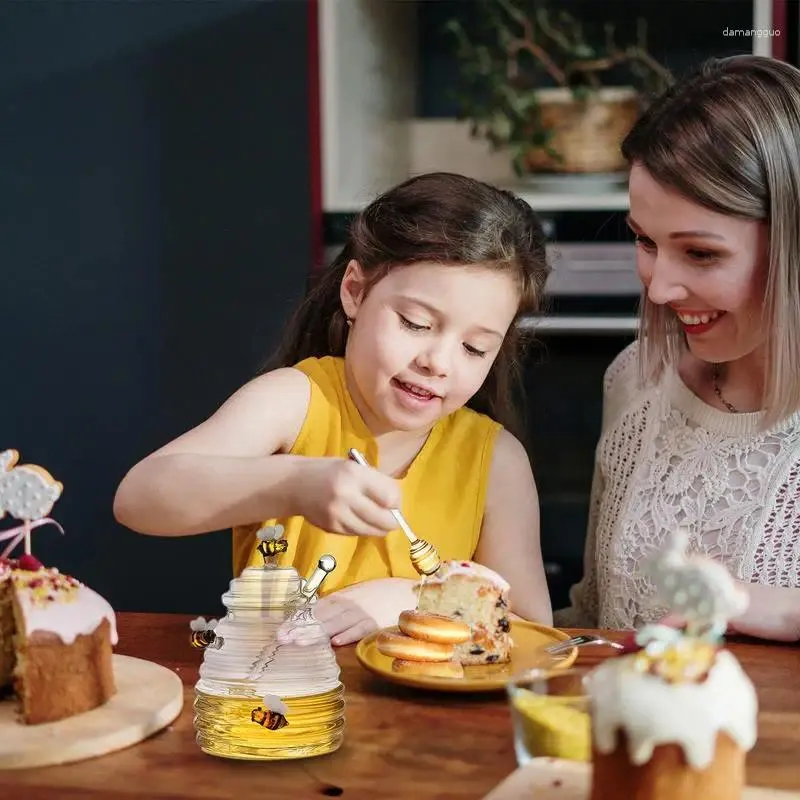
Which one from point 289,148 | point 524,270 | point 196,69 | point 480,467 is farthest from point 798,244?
point 196,69

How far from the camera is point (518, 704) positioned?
0.87m

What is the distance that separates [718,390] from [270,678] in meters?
0.96

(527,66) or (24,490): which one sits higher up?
(527,66)

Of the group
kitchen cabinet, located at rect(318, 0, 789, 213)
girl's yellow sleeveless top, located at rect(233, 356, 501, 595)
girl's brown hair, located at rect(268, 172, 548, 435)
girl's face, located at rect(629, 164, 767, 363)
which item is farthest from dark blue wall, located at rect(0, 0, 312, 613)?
girl's face, located at rect(629, 164, 767, 363)

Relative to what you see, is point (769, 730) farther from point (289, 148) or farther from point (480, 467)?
point (289, 148)

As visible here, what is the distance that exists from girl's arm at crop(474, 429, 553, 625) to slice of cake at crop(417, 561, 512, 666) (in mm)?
369

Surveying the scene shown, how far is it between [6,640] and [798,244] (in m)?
1.01

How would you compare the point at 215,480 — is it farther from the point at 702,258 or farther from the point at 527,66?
the point at 527,66

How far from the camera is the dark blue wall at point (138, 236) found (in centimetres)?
282

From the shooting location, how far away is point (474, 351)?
1.56 metres

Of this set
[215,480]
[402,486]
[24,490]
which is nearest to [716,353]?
[402,486]

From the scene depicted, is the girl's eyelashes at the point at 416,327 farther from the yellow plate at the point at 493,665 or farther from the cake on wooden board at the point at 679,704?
the cake on wooden board at the point at 679,704

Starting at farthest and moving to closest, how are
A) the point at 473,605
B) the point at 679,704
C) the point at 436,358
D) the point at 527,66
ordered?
1. the point at 527,66
2. the point at 436,358
3. the point at 473,605
4. the point at 679,704

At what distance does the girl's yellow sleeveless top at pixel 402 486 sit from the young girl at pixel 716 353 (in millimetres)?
226
